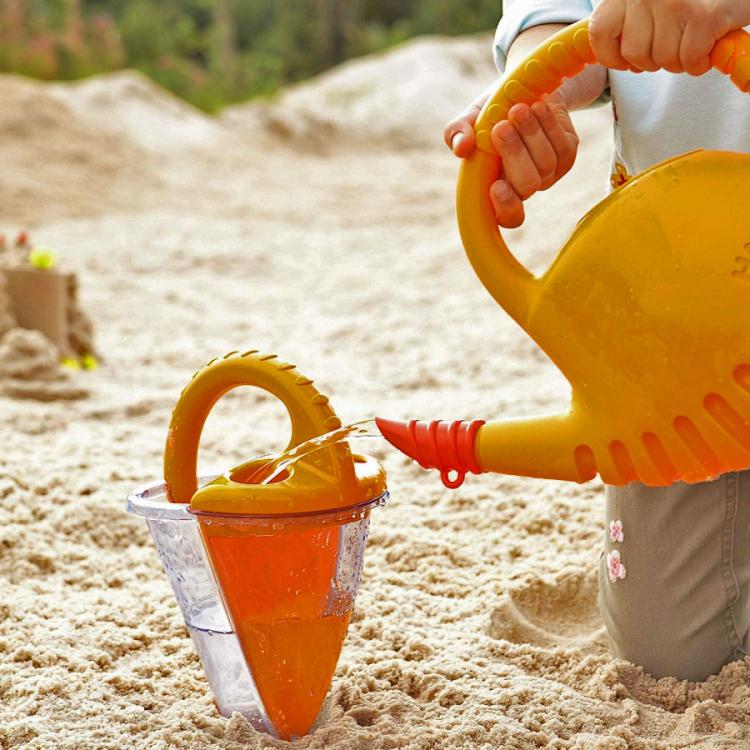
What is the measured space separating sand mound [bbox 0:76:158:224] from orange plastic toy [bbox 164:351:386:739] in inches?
149

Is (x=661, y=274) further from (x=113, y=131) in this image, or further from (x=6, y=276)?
(x=113, y=131)

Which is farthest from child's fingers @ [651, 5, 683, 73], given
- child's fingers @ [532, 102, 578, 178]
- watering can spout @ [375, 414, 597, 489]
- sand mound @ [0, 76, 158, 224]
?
sand mound @ [0, 76, 158, 224]

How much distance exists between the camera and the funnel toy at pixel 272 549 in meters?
0.82

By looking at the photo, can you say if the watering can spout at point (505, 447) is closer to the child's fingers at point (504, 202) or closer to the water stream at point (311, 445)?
the water stream at point (311, 445)

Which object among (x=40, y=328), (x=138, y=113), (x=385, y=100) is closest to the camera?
(x=40, y=328)

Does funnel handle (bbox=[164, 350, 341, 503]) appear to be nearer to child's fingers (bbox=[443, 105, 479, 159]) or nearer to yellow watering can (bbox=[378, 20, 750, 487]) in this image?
yellow watering can (bbox=[378, 20, 750, 487])

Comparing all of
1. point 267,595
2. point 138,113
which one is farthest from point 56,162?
point 267,595

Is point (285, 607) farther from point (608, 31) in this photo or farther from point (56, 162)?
point (56, 162)

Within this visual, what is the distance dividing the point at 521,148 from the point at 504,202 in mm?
52

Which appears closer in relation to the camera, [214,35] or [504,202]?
[504,202]

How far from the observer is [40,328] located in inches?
95.9

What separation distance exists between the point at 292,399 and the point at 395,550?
51cm

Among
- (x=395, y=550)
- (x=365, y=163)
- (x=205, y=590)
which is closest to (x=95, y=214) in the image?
(x=365, y=163)

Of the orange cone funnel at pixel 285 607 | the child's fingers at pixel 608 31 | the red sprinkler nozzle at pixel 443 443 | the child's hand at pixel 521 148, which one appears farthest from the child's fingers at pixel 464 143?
the orange cone funnel at pixel 285 607
